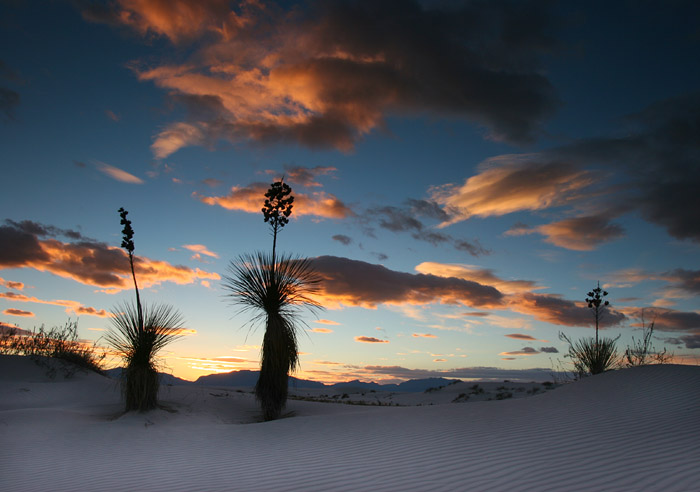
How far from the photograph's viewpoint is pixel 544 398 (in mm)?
11250

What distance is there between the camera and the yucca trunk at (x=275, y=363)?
43.0ft

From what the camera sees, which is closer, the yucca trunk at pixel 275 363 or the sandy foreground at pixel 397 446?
the sandy foreground at pixel 397 446

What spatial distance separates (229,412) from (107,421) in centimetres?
345

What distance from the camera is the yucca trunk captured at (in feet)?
43.0

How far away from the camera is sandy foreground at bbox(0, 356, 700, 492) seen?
6250 mm

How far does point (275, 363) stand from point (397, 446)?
549 cm

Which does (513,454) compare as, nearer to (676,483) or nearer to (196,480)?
(676,483)

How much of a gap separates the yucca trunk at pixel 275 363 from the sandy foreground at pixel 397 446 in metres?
1.06

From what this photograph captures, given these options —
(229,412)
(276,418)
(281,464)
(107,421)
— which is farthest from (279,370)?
(281,464)

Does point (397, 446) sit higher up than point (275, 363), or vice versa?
point (275, 363)

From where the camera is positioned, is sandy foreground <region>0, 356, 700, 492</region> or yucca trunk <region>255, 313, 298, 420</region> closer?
sandy foreground <region>0, 356, 700, 492</region>

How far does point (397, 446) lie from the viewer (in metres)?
8.42

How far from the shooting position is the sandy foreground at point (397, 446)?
6250 mm

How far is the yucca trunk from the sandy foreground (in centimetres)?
106
